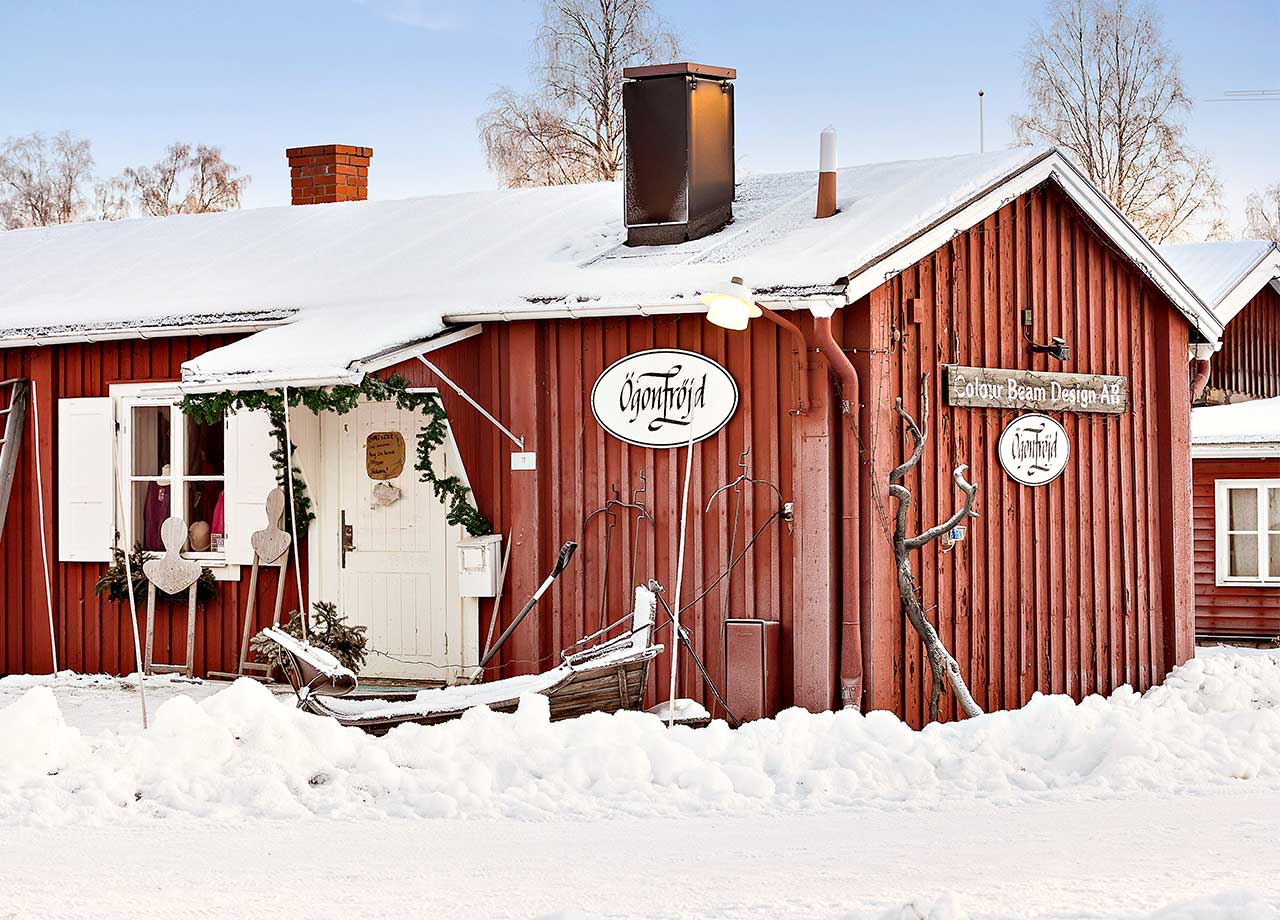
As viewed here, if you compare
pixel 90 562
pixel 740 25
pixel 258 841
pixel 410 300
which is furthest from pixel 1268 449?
pixel 740 25

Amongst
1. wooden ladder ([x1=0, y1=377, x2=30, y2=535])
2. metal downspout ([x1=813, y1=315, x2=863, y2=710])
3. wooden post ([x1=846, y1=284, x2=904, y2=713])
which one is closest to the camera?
metal downspout ([x1=813, y1=315, x2=863, y2=710])

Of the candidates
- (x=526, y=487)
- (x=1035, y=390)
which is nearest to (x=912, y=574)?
(x=1035, y=390)

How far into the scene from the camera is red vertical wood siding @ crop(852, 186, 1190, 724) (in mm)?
10336

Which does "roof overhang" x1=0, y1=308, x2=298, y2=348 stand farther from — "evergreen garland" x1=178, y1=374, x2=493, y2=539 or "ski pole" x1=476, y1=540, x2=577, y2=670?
"ski pole" x1=476, y1=540, x2=577, y2=670

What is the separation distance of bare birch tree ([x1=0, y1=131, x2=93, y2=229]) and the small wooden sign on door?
115 feet

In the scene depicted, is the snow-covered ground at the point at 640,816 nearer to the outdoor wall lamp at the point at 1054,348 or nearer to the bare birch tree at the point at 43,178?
the outdoor wall lamp at the point at 1054,348

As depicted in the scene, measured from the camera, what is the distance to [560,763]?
26.1ft

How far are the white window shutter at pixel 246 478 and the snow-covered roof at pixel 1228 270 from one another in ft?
42.5

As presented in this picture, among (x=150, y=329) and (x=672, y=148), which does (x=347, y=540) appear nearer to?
(x=150, y=329)

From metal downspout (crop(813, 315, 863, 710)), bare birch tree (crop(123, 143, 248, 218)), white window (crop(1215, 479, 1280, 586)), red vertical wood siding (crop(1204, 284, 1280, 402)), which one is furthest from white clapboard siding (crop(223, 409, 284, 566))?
bare birch tree (crop(123, 143, 248, 218))

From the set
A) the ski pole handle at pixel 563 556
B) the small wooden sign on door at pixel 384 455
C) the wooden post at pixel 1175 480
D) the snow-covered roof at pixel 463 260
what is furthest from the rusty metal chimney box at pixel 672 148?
the wooden post at pixel 1175 480

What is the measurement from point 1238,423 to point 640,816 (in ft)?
44.2

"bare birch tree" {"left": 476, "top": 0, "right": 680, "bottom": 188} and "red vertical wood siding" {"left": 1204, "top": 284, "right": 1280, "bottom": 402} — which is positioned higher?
"bare birch tree" {"left": 476, "top": 0, "right": 680, "bottom": 188}

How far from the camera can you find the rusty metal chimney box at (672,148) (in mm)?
11367
